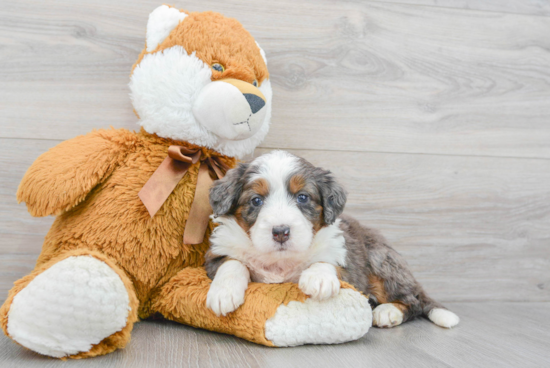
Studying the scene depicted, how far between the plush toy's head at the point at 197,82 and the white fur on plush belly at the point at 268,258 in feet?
1.08

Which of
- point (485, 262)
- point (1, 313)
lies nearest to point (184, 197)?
point (1, 313)

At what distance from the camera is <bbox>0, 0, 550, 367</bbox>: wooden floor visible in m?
1.98

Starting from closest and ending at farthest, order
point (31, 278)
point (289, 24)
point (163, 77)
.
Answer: point (31, 278)
point (163, 77)
point (289, 24)

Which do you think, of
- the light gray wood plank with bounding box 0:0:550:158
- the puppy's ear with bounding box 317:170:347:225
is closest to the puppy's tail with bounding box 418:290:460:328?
the puppy's ear with bounding box 317:170:347:225

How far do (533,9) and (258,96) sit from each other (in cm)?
176

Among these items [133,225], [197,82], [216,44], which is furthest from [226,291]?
[216,44]

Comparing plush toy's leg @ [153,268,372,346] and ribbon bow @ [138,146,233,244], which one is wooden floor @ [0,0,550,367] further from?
ribbon bow @ [138,146,233,244]

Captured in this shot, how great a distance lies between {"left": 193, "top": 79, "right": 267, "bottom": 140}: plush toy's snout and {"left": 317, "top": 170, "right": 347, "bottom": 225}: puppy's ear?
33 cm

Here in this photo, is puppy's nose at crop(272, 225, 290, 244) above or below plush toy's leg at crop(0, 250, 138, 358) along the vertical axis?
above

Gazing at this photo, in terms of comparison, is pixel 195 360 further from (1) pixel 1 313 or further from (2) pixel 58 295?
(1) pixel 1 313

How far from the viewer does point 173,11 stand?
5.57ft

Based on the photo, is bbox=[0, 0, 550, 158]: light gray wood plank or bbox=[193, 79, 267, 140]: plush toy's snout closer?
A: bbox=[193, 79, 267, 140]: plush toy's snout

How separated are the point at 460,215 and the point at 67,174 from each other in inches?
74.1

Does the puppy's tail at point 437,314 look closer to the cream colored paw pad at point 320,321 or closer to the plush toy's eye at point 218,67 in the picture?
the cream colored paw pad at point 320,321
